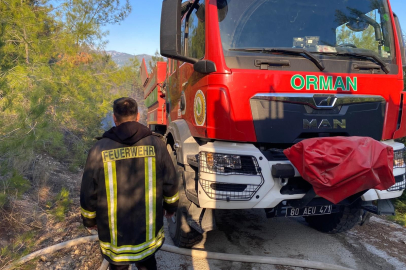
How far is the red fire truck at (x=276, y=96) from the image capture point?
9.30 feet

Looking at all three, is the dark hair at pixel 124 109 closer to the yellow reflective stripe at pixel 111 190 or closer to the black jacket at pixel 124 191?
the black jacket at pixel 124 191

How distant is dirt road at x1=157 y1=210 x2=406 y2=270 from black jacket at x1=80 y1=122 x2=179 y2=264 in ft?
3.85

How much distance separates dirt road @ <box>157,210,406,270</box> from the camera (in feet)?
10.7

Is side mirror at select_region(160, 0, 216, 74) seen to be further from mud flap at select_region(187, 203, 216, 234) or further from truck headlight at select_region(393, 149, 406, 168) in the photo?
truck headlight at select_region(393, 149, 406, 168)

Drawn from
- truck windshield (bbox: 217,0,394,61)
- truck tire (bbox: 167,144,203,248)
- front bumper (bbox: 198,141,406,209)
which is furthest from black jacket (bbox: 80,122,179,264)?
truck windshield (bbox: 217,0,394,61)

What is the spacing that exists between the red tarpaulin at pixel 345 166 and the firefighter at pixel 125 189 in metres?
1.16

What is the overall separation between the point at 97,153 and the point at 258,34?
192 centimetres

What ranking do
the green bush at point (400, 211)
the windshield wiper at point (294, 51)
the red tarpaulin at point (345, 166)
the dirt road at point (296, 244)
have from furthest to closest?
the green bush at point (400, 211)
the dirt road at point (296, 244)
the windshield wiper at point (294, 51)
the red tarpaulin at point (345, 166)

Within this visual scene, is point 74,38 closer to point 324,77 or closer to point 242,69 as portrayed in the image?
point 242,69

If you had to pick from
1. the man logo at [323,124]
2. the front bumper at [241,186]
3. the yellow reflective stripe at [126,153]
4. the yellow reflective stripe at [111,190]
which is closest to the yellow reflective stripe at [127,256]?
the yellow reflective stripe at [111,190]

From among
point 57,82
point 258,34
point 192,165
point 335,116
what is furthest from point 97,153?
point 57,82

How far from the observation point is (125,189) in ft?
6.76

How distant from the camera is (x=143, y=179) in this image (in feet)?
6.92

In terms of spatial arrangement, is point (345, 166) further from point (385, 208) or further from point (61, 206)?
point (61, 206)
